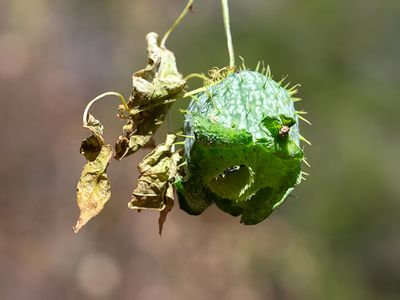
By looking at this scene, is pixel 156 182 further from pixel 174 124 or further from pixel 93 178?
pixel 174 124

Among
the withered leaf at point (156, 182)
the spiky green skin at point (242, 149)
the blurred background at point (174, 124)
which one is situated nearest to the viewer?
the spiky green skin at point (242, 149)

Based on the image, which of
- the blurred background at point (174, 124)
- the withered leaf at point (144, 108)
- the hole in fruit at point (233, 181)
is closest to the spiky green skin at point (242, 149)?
the hole in fruit at point (233, 181)

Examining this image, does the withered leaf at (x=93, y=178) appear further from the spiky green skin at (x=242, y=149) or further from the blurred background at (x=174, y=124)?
the blurred background at (x=174, y=124)

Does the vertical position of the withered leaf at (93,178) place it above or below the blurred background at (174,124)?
above

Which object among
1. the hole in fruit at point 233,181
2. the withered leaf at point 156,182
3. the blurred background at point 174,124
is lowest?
the blurred background at point 174,124

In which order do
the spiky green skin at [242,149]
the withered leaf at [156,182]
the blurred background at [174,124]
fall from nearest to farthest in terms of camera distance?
the spiky green skin at [242,149] → the withered leaf at [156,182] → the blurred background at [174,124]
